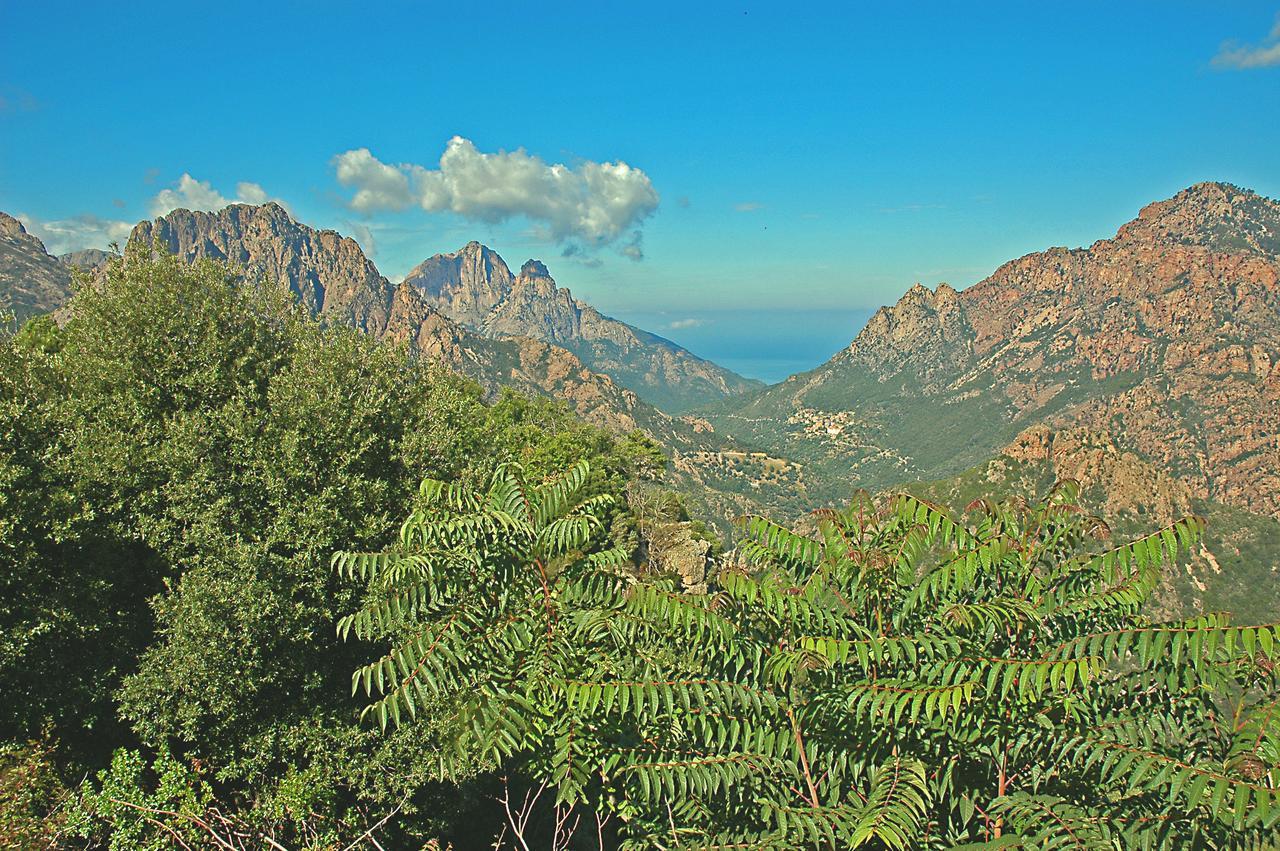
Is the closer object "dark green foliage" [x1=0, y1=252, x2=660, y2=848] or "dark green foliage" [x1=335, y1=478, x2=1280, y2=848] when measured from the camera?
"dark green foliage" [x1=335, y1=478, x2=1280, y2=848]

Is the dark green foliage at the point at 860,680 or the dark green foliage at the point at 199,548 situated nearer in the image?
the dark green foliage at the point at 860,680

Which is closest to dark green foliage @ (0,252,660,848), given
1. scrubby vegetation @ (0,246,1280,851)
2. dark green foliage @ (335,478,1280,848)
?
scrubby vegetation @ (0,246,1280,851)

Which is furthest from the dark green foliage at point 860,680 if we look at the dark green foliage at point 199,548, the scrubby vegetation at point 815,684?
the dark green foliage at point 199,548

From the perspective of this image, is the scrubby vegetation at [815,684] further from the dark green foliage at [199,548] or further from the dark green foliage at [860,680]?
the dark green foliage at [199,548]

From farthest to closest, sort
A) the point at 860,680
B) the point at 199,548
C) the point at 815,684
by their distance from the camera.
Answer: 1. the point at 199,548
2. the point at 815,684
3. the point at 860,680

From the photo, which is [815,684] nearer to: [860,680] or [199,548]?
[860,680]

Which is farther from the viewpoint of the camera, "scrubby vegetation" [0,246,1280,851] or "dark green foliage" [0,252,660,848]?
"dark green foliage" [0,252,660,848]

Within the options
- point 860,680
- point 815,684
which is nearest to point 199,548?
point 815,684

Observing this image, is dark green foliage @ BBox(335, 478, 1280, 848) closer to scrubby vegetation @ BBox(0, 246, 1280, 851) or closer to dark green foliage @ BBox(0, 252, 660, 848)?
scrubby vegetation @ BBox(0, 246, 1280, 851)

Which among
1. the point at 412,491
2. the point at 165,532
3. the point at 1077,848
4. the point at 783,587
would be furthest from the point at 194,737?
the point at 1077,848

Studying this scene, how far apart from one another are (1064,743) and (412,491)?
14.6 m

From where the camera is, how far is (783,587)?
211 inches

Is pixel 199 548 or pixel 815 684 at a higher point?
pixel 815 684

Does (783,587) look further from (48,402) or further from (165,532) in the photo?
(48,402)
